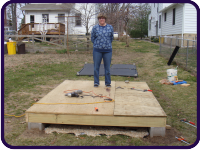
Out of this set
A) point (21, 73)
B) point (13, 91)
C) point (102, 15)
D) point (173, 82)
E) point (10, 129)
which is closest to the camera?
point (10, 129)

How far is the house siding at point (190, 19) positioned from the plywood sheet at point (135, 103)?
12.6 metres

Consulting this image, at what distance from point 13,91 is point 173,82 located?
4.49 meters

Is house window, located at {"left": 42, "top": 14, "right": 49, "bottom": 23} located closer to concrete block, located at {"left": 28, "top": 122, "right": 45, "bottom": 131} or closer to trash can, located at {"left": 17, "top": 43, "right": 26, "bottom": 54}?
trash can, located at {"left": 17, "top": 43, "right": 26, "bottom": 54}

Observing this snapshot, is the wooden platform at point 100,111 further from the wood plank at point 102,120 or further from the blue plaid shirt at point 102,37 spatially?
the blue plaid shirt at point 102,37

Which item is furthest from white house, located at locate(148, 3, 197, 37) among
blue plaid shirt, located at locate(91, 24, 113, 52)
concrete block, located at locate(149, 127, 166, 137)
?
concrete block, located at locate(149, 127, 166, 137)

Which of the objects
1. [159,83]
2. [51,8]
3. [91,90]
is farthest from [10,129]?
[51,8]

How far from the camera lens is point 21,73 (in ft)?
26.1

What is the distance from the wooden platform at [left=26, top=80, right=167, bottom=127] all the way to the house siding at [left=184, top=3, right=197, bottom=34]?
43.9 ft

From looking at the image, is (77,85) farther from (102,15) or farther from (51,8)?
(51,8)

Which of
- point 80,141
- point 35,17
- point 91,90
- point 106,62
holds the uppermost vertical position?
point 35,17

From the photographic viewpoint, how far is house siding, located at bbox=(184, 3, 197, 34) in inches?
622

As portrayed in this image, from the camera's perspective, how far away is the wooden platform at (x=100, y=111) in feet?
10.4

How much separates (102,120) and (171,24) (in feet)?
57.6

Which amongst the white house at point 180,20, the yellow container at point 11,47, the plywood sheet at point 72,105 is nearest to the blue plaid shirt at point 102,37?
the plywood sheet at point 72,105
